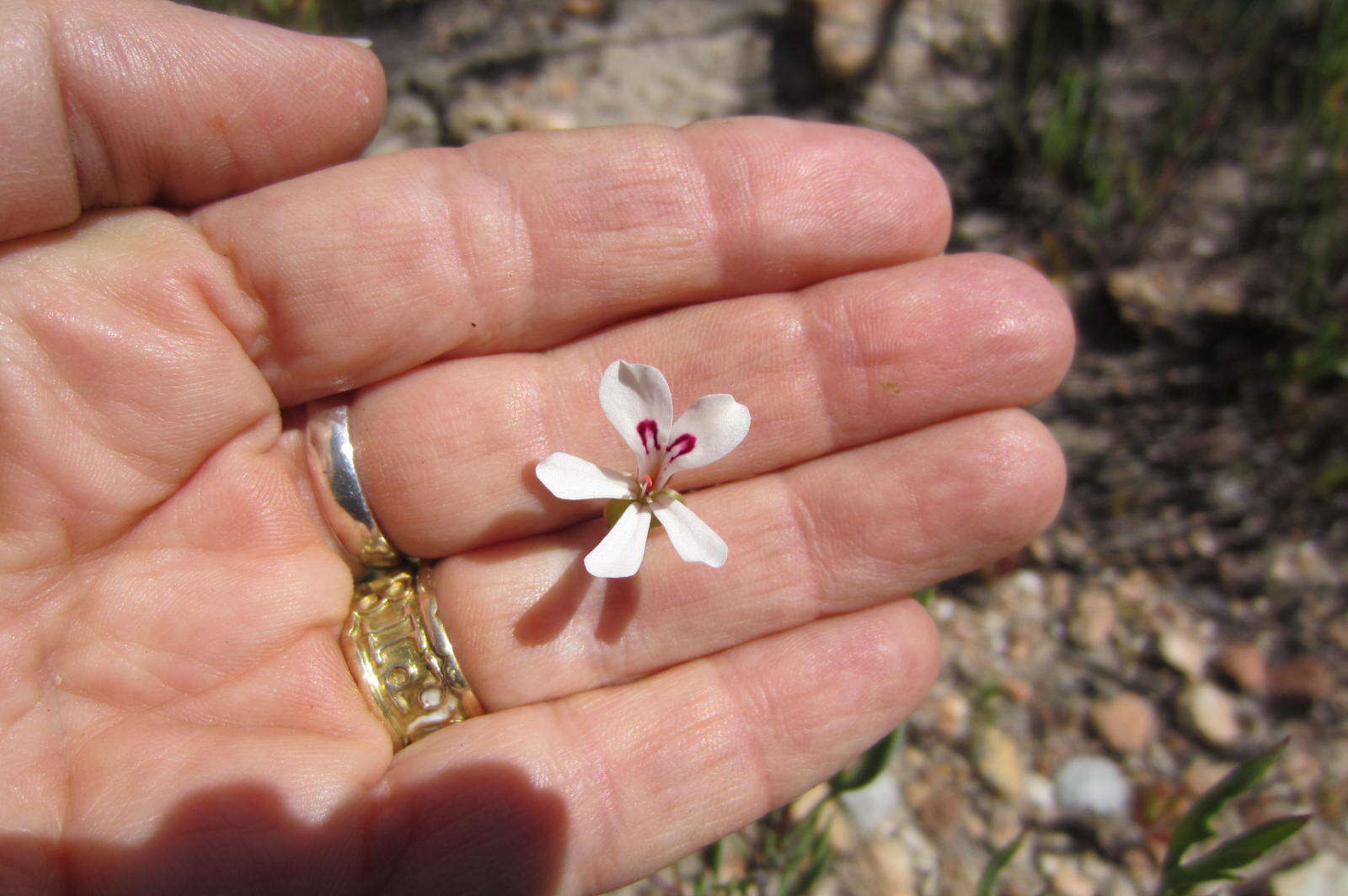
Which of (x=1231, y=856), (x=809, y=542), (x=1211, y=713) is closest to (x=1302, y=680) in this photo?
(x=1211, y=713)

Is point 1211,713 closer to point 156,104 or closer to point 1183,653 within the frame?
point 1183,653

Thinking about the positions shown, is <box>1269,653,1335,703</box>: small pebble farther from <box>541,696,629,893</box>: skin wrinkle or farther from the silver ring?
the silver ring

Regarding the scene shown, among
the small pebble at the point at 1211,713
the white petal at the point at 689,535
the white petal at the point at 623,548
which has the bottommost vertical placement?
the small pebble at the point at 1211,713

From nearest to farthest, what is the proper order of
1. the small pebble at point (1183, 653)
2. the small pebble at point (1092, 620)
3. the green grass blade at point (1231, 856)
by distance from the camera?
the green grass blade at point (1231, 856) < the small pebble at point (1183, 653) < the small pebble at point (1092, 620)

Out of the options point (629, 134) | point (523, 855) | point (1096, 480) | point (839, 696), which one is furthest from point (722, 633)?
point (1096, 480)

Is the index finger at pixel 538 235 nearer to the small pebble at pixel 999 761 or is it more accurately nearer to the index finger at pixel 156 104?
the index finger at pixel 156 104

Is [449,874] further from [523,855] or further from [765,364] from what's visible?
[765,364]

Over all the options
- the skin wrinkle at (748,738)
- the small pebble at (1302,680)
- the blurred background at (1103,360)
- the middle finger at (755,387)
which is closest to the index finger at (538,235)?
the middle finger at (755,387)
